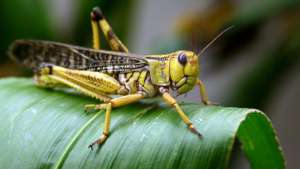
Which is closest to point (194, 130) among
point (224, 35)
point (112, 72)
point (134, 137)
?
point (134, 137)

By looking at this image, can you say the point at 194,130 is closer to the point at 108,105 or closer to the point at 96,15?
the point at 108,105

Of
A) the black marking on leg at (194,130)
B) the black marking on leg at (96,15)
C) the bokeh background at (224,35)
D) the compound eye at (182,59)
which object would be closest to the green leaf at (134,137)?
the black marking on leg at (194,130)

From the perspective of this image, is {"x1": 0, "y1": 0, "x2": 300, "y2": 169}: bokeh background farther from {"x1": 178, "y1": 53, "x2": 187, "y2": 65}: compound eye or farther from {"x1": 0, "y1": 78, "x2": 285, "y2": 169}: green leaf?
{"x1": 0, "y1": 78, "x2": 285, "y2": 169}: green leaf

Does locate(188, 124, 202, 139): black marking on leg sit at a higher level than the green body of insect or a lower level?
lower

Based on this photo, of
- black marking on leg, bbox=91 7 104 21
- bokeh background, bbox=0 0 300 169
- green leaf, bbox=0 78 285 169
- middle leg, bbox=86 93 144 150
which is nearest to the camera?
green leaf, bbox=0 78 285 169

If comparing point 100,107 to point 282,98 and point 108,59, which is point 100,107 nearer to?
point 108,59

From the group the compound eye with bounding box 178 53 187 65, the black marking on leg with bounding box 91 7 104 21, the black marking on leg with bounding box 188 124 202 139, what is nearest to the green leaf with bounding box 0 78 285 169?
the black marking on leg with bounding box 188 124 202 139
